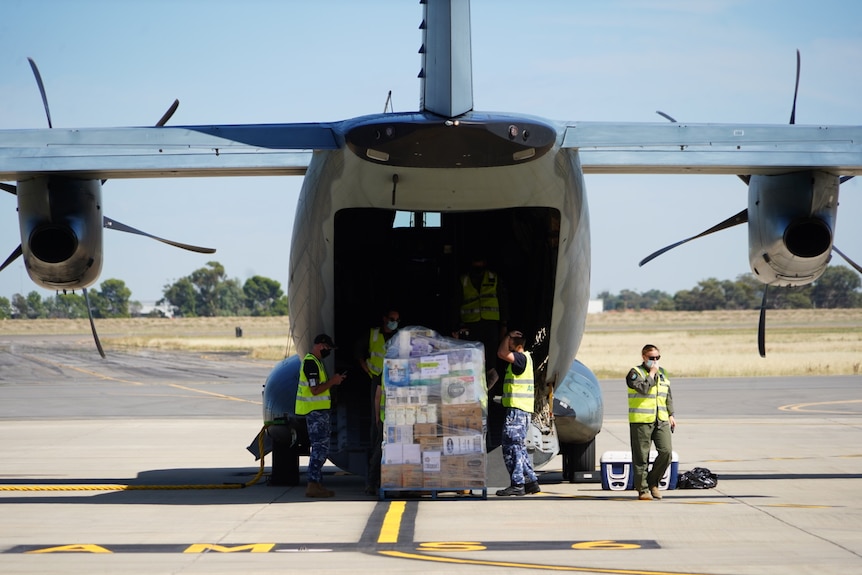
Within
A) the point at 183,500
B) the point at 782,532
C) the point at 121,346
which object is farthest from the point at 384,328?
the point at 121,346

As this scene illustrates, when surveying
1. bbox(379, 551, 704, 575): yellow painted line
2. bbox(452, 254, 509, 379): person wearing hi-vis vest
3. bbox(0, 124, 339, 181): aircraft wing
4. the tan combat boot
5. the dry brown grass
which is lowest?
the tan combat boot

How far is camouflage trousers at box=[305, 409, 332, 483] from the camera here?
37.6ft

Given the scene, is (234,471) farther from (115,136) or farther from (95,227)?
(115,136)

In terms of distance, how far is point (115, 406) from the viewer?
27.4 m

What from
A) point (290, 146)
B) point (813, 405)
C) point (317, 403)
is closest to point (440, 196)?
point (290, 146)

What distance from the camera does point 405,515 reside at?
985 cm

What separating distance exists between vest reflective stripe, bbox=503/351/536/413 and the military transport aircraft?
62 centimetres

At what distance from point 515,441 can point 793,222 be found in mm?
3456

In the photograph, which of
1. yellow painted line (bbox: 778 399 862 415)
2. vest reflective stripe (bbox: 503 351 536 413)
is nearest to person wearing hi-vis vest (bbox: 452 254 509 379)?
vest reflective stripe (bbox: 503 351 536 413)

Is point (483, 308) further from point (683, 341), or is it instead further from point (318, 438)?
point (683, 341)

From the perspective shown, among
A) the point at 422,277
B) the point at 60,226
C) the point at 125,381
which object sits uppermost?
the point at 60,226

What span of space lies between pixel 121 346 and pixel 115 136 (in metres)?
57.7

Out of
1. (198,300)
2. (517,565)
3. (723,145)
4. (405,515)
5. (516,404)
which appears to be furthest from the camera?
(198,300)

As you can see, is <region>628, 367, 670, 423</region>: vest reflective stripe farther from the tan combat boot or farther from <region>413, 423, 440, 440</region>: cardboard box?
the tan combat boot
